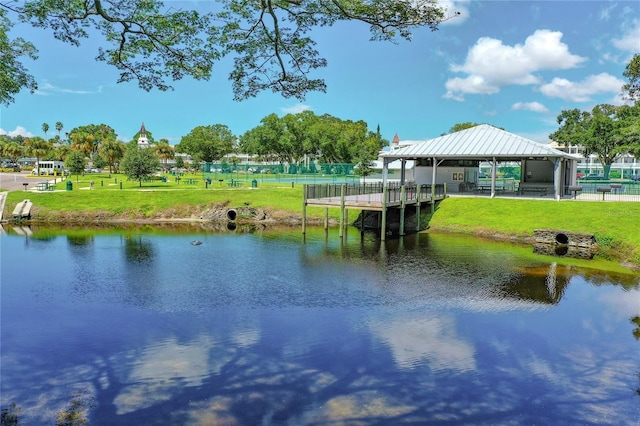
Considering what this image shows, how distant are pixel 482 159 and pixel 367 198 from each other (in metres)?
11.0

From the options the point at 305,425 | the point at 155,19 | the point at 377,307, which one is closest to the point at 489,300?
the point at 377,307

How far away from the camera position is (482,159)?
36.8 metres

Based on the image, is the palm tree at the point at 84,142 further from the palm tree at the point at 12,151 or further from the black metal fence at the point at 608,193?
the black metal fence at the point at 608,193

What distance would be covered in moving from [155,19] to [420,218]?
26805 millimetres

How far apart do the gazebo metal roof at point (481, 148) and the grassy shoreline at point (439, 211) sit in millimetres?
3296

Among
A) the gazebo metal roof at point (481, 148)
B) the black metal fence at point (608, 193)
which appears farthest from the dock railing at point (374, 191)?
the black metal fence at point (608, 193)

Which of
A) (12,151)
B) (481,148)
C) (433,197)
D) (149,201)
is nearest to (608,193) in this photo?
(481,148)

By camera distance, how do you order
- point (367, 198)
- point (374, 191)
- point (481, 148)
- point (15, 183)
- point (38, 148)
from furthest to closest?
point (38, 148)
point (15, 183)
point (481, 148)
point (374, 191)
point (367, 198)

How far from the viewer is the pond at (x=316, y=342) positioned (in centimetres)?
907

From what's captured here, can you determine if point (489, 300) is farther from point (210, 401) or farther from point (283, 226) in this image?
point (283, 226)

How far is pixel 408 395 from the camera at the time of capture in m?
9.52

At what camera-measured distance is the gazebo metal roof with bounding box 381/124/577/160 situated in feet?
112

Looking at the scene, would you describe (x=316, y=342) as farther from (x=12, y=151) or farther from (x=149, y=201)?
(x=12, y=151)

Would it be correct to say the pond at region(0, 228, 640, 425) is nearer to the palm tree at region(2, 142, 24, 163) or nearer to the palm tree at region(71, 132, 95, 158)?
the palm tree at region(71, 132, 95, 158)
